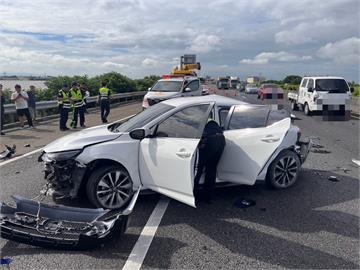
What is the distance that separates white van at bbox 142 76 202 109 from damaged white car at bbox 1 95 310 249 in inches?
357

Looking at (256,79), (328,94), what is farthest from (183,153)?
(256,79)

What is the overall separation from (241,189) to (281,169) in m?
0.74

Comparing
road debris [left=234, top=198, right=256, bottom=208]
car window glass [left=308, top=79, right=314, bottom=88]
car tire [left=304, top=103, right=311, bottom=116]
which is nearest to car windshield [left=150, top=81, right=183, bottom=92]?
car window glass [left=308, top=79, right=314, bottom=88]

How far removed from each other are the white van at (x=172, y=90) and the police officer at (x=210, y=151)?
379 inches

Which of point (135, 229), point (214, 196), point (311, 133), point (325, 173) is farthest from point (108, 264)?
point (311, 133)

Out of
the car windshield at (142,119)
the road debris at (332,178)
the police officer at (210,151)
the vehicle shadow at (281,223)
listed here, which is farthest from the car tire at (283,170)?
the car windshield at (142,119)

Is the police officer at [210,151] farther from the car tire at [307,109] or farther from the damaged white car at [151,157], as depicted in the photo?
the car tire at [307,109]

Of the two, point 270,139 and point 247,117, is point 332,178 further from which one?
point 247,117

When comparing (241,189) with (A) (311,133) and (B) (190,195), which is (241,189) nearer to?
(B) (190,195)

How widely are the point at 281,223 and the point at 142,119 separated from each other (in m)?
2.46

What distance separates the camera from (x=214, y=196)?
5078 millimetres

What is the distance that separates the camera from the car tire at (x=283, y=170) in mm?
5320

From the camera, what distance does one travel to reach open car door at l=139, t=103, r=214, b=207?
4018 millimetres

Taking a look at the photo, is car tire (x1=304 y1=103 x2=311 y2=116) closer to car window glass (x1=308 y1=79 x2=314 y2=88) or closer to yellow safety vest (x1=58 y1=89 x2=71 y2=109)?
car window glass (x1=308 y1=79 x2=314 y2=88)
